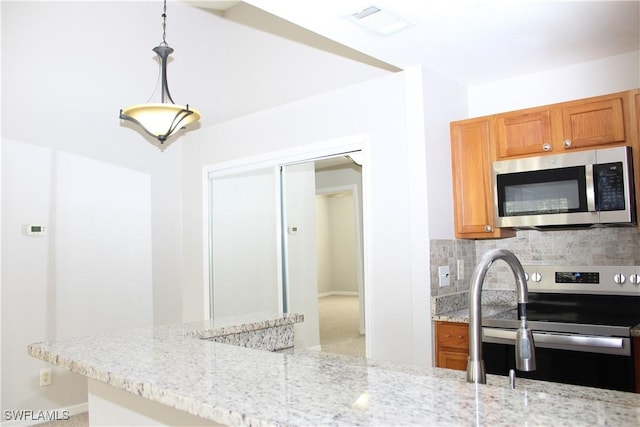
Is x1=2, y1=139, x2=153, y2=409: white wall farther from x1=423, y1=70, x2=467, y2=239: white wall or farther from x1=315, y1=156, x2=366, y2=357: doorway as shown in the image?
x1=423, y1=70, x2=467, y2=239: white wall

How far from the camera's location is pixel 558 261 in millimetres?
3322

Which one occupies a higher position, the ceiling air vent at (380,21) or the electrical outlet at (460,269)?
the ceiling air vent at (380,21)

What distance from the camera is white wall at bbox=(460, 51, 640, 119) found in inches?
124

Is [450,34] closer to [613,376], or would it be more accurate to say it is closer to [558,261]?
[558,261]

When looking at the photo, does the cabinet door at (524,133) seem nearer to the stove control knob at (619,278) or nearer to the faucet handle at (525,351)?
the stove control knob at (619,278)

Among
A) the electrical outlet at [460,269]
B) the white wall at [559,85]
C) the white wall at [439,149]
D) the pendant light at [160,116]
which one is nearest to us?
the white wall at [559,85]


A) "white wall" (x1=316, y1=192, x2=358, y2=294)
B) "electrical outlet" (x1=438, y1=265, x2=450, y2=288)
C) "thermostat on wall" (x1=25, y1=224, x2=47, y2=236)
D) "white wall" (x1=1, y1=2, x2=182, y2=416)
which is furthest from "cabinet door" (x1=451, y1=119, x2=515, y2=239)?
"thermostat on wall" (x1=25, y1=224, x2=47, y2=236)

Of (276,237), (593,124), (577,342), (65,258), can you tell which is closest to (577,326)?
(577,342)

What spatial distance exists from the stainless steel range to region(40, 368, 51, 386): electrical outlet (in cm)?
325

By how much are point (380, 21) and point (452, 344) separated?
6.18 feet

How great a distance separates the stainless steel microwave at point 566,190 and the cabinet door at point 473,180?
8 cm

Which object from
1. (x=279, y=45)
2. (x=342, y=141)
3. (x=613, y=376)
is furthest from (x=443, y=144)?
(x=279, y=45)

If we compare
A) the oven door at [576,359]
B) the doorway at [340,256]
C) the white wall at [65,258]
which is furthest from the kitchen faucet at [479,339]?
the white wall at [65,258]

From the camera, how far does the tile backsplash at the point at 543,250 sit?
3.10m
